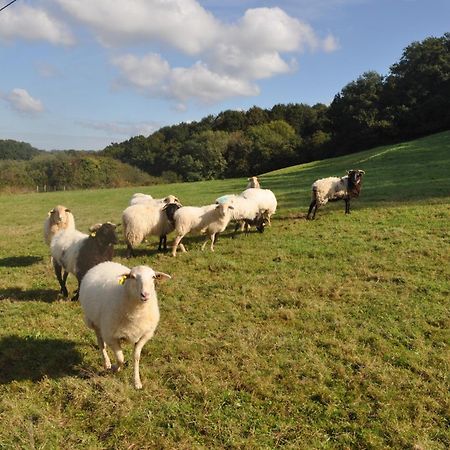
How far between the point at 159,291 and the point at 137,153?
4167 inches

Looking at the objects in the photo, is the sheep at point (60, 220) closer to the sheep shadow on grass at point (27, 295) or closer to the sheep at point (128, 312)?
the sheep shadow on grass at point (27, 295)

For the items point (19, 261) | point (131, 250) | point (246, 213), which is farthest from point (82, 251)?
point (246, 213)

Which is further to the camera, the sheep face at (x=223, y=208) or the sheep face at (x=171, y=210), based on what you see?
the sheep face at (x=223, y=208)

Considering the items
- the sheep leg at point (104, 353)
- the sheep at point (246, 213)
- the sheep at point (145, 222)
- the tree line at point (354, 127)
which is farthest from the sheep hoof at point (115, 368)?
the tree line at point (354, 127)

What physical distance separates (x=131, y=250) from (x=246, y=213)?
3.97m

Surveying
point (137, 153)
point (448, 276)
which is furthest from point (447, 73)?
point (137, 153)

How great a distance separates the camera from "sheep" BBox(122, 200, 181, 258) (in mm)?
11656

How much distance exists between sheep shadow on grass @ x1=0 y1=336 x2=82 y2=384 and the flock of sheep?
0.69 meters

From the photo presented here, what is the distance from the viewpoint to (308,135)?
3051 inches

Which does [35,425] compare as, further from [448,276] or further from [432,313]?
[448,276]

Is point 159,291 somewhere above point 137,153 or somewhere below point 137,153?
below

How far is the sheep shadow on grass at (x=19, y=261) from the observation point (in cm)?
1225

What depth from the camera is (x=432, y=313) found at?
24.7 feet

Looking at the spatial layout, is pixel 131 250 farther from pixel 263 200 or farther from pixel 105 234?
pixel 263 200
